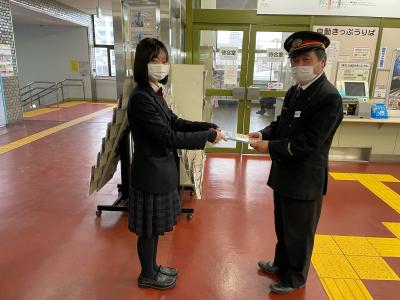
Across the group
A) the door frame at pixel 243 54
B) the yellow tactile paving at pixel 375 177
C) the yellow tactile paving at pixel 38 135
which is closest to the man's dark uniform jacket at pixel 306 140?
the yellow tactile paving at pixel 375 177

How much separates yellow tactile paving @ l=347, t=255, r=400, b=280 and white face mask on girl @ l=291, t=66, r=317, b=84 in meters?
1.54

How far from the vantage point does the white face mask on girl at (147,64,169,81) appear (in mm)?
1686

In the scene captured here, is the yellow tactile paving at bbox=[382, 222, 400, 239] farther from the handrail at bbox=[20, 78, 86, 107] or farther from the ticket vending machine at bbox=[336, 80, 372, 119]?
the handrail at bbox=[20, 78, 86, 107]

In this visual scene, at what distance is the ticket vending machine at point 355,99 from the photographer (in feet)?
Answer: 15.1

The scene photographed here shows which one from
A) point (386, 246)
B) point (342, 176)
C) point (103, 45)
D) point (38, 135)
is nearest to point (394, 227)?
point (386, 246)

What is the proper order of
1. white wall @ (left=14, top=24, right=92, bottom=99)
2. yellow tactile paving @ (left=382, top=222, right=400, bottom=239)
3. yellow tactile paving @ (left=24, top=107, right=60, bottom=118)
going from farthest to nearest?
white wall @ (left=14, top=24, right=92, bottom=99) → yellow tactile paving @ (left=24, top=107, right=60, bottom=118) → yellow tactile paving @ (left=382, top=222, right=400, bottom=239)

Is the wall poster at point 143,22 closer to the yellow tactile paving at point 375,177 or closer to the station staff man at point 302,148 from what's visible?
the station staff man at point 302,148

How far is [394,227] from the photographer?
2.94 m

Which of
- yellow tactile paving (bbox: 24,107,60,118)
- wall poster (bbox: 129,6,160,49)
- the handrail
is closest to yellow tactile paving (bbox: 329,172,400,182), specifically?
wall poster (bbox: 129,6,160,49)

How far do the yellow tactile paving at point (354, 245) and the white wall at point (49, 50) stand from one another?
1109 cm

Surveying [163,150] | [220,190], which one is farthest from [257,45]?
[163,150]

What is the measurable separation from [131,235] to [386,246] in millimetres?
2258

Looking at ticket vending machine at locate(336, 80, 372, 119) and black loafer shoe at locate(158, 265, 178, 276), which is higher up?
ticket vending machine at locate(336, 80, 372, 119)

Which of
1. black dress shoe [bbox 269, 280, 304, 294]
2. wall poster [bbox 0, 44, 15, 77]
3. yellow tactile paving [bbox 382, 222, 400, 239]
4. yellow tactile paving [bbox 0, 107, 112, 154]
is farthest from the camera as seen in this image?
wall poster [bbox 0, 44, 15, 77]
